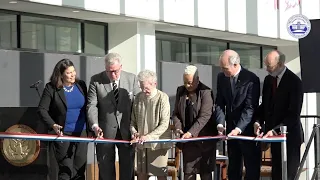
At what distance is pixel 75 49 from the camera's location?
14.4m

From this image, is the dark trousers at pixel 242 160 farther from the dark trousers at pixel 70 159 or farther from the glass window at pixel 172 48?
the glass window at pixel 172 48

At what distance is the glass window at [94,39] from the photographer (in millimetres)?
14688

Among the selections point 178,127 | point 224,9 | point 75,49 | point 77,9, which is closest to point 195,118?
point 178,127

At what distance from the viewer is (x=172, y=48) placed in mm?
16703

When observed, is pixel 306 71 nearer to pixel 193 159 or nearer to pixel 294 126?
Result: pixel 294 126

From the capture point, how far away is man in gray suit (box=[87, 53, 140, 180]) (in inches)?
407

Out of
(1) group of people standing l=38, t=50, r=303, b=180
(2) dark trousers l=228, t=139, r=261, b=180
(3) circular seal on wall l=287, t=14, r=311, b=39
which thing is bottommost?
(2) dark trousers l=228, t=139, r=261, b=180

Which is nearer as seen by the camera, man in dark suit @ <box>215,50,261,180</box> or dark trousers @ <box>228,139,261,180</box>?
man in dark suit @ <box>215,50,261,180</box>

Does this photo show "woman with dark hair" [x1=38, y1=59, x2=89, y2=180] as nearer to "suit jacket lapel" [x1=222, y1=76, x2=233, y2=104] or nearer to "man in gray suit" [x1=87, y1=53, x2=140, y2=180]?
"man in gray suit" [x1=87, y1=53, x2=140, y2=180]

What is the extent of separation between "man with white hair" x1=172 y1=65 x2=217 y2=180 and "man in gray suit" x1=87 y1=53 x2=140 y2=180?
65cm

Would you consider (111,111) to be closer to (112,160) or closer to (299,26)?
(112,160)

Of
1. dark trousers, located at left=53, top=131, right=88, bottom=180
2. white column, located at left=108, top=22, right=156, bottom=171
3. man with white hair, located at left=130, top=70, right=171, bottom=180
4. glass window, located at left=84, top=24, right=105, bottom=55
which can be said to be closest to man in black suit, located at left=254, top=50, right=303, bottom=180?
man with white hair, located at left=130, top=70, right=171, bottom=180

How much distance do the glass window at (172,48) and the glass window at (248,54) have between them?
6.77 feet

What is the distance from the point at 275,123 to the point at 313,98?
1058 cm
